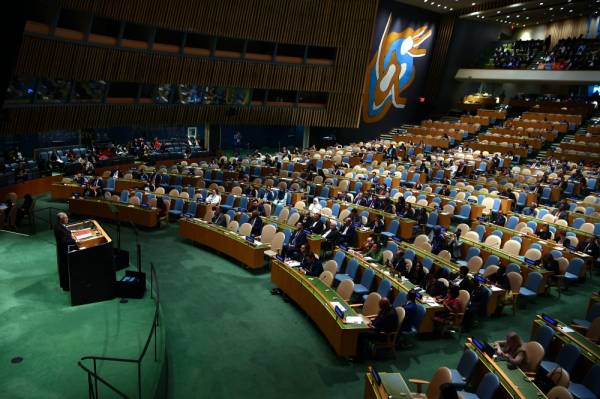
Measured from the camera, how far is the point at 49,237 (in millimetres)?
12047

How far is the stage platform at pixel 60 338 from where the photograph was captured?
5.96 m

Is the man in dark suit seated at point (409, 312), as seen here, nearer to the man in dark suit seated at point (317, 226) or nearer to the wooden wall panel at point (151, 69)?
the man in dark suit seated at point (317, 226)

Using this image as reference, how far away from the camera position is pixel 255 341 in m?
7.66

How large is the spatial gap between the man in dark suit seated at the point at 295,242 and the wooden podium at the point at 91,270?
3.59 metres

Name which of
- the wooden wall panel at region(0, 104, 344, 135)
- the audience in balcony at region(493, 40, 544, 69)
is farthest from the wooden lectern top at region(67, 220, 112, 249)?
the audience in balcony at region(493, 40, 544, 69)

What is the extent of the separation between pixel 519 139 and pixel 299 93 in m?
11.9


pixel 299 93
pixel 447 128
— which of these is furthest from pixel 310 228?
pixel 447 128

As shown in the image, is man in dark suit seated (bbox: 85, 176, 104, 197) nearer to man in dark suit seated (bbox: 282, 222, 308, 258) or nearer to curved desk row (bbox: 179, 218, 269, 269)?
curved desk row (bbox: 179, 218, 269, 269)

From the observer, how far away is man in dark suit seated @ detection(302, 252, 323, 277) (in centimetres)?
894

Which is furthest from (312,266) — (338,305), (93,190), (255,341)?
(93,190)

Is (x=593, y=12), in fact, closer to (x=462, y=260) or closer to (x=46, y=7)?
(x=462, y=260)

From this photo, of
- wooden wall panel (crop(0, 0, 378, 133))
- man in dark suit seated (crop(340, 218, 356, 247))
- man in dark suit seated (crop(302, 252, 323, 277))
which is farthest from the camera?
wooden wall panel (crop(0, 0, 378, 133))

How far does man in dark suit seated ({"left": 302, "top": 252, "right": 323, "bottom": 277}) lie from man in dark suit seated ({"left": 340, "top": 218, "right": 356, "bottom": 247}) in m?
2.58

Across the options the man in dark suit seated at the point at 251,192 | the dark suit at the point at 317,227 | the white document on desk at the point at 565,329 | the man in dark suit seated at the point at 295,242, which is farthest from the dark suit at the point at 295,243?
the white document on desk at the point at 565,329
